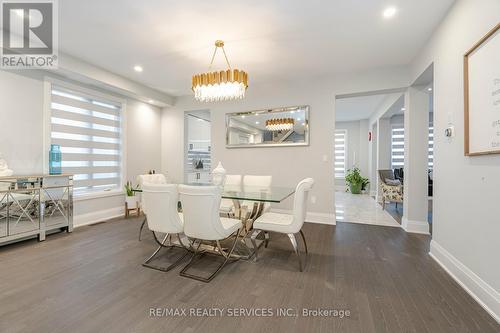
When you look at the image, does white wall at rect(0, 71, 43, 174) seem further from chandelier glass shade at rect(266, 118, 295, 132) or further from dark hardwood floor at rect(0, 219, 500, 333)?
chandelier glass shade at rect(266, 118, 295, 132)

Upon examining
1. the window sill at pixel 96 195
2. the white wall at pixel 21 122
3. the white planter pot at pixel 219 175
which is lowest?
the window sill at pixel 96 195

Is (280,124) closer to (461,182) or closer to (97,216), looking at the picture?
(461,182)

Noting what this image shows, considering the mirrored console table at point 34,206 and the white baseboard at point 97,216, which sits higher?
the mirrored console table at point 34,206

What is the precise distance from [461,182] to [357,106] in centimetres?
470

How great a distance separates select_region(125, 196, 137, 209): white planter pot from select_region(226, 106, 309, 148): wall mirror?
86.0 inches

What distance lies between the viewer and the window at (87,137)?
366 centimetres

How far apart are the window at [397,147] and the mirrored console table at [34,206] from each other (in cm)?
790

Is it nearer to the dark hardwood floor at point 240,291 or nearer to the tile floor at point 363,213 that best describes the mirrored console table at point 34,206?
the dark hardwood floor at point 240,291

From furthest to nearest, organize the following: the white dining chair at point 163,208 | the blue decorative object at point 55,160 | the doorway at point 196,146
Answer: the doorway at point 196,146 → the blue decorative object at point 55,160 → the white dining chair at point 163,208

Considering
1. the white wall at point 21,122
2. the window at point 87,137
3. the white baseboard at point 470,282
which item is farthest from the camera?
the window at point 87,137

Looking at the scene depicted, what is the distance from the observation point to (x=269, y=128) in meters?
4.54

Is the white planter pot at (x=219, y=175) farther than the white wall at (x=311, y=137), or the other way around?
the white wall at (x=311, y=137)
